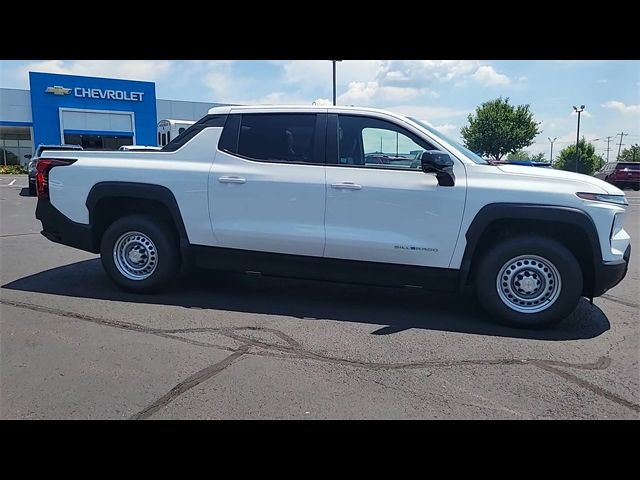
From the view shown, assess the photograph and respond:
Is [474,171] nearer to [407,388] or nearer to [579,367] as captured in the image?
[579,367]

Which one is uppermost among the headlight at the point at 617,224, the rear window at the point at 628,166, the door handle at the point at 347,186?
the rear window at the point at 628,166

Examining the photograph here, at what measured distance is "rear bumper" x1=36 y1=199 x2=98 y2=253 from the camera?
5.58 meters

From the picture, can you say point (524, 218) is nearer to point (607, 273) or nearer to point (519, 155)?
point (607, 273)

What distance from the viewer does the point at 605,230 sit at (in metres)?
4.40

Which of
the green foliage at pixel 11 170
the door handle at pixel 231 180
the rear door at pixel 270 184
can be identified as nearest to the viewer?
the rear door at pixel 270 184

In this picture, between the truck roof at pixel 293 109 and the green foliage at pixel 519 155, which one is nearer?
the truck roof at pixel 293 109

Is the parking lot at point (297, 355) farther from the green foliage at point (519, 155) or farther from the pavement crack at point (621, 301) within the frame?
the green foliage at point (519, 155)

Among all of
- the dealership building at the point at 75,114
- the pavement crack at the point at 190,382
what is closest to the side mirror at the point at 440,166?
the pavement crack at the point at 190,382

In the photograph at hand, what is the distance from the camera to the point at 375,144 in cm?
500

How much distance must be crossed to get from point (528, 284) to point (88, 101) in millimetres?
40343

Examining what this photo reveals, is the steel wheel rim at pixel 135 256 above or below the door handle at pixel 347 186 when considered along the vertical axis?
below

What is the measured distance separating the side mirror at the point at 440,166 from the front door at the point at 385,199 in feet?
0.20

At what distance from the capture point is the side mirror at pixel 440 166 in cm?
446
